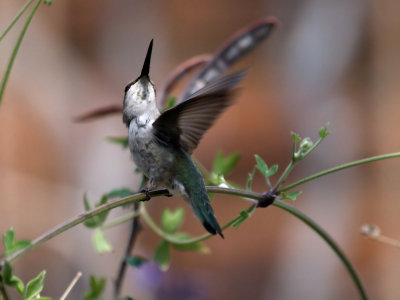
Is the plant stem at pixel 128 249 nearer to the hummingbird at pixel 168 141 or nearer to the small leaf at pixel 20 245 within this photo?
the hummingbird at pixel 168 141

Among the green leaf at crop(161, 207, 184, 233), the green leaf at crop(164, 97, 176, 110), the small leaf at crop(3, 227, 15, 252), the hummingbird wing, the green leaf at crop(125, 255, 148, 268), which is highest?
the green leaf at crop(164, 97, 176, 110)

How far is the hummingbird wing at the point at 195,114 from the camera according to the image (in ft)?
3.36

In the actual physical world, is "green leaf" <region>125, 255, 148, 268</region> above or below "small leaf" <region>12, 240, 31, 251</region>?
below

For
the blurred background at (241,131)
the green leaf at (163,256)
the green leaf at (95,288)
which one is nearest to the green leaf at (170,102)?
the green leaf at (163,256)

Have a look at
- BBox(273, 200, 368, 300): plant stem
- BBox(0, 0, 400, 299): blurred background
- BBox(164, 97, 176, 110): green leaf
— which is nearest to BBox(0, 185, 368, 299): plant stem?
BBox(273, 200, 368, 300): plant stem

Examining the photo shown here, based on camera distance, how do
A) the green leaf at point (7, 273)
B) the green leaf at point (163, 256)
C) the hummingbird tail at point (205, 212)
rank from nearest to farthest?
1. the green leaf at point (7, 273)
2. the hummingbird tail at point (205, 212)
3. the green leaf at point (163, 256)

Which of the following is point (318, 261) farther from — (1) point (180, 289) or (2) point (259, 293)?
(1) point (180, 289)

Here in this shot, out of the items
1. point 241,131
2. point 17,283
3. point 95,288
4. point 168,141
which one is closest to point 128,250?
point 95,288

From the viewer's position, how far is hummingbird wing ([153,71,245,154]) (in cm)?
102

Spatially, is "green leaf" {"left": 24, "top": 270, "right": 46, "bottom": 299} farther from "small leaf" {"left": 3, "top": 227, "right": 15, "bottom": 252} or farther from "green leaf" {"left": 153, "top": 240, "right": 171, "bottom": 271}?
"green leaf" {"left": 153, "top": 240, "right": 171, "bottom": 271}

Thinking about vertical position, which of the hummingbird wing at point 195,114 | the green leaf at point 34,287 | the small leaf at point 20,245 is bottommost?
the green leaf at point 34,287

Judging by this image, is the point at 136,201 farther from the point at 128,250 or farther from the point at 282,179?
the point at 128,250

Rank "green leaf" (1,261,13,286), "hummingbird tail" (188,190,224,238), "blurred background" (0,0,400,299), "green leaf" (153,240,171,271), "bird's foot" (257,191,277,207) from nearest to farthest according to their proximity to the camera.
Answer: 1. "green leaf" (1,261,13,286)
2. "bird's foot" (257,191,277,207)
3. "hummingbird tail" (188,190,224,238)
4. "green leaf" (153,240,171,271)
5. "blurred background" (0,0,400,299)

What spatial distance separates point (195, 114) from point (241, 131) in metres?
3.71
